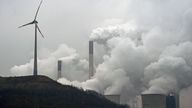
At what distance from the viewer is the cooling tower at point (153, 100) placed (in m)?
179

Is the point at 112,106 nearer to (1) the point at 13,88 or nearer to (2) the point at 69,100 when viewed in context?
(2) the point at 69,100

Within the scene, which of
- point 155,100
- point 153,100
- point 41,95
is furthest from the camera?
point 155,100

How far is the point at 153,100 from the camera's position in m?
180

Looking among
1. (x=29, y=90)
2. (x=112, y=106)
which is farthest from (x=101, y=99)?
(x=29, y=90)

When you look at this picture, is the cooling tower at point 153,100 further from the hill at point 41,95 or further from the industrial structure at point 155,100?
the hill at point 41,95

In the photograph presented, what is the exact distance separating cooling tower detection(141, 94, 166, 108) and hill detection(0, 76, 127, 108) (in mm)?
14115

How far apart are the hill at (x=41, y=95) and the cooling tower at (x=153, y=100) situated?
14.1m

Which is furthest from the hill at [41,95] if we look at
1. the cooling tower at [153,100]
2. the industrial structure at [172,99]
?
the industrial structure at [172,99]

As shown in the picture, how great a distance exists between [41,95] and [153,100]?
5403cm

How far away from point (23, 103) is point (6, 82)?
29629mm

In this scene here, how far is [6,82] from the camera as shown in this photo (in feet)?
556

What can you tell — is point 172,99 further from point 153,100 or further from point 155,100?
point 153,100

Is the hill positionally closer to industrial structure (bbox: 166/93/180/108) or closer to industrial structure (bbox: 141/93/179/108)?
industrial structure (bbox: 141/93/179/108)

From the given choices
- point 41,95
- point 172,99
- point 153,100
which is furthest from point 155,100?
point 41,95
